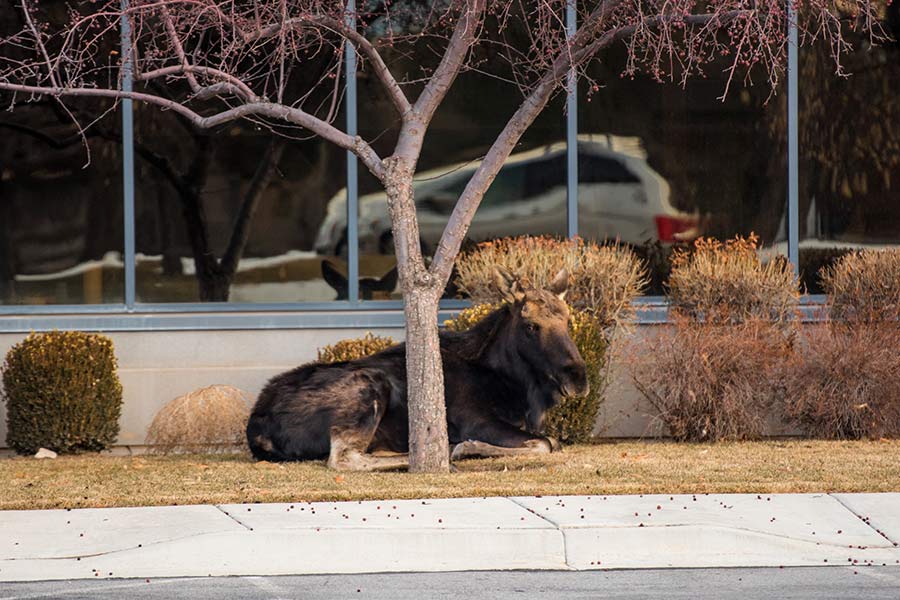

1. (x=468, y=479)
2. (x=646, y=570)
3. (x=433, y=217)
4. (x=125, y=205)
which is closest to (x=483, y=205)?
(x=433, y=217)

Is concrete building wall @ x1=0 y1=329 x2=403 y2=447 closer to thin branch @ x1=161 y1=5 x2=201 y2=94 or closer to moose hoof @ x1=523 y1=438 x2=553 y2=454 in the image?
moose hoof @ x1=523 y1=438 x2=553 y2=454

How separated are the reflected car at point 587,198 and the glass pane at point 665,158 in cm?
1

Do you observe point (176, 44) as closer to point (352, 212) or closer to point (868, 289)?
point (352, 212)

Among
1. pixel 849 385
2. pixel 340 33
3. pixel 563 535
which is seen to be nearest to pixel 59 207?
pixel 340 33

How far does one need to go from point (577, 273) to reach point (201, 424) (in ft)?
12.2

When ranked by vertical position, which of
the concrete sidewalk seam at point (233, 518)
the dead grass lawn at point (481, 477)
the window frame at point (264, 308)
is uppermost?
the window frame at point (264, 308)

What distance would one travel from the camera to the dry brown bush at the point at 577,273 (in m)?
14.2

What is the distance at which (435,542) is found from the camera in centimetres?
863

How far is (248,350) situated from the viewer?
15.2 metres

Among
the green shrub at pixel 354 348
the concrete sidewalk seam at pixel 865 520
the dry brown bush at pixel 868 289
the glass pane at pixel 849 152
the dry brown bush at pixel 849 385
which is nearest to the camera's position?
the concrete sidewalk seam at pixel 865 520

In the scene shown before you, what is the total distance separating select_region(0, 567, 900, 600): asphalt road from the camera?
298 inches

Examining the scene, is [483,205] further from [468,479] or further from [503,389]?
[468,479]

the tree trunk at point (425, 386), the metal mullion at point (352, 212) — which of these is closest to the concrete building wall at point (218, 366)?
the metal mullion at point (352, 212)

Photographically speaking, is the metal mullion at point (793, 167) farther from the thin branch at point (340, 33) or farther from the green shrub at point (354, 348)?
the thin branch at point (340, 33)
